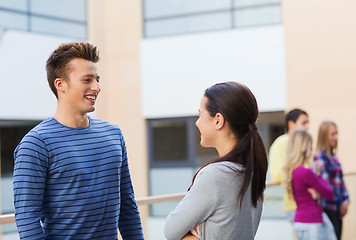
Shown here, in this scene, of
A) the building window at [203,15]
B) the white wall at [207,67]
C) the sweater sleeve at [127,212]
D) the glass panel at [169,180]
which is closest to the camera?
the sweater sleeve at [127,212]

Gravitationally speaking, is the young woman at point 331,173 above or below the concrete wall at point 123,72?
below

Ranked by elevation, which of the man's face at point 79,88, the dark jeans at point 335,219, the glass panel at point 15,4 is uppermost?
the glass panel at point 15,4

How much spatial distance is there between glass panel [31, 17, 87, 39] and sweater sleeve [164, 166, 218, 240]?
871 cm

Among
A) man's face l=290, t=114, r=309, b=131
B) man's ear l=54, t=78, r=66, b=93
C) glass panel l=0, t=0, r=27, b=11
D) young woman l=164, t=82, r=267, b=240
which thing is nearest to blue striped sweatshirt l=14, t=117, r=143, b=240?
man's ear l=54, t=78, r=66, b=93

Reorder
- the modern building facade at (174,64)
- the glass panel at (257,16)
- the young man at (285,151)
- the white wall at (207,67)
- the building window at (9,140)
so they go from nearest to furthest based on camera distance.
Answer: the young man at (285,151) → the modern building facade at (174,64) → the building window at (9,140) → the white wall at (207,67) → the glass panel at (257,16)

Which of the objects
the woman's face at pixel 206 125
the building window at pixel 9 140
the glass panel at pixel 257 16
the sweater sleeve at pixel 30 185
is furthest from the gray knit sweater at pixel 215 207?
the glass panel at pixel 257 16

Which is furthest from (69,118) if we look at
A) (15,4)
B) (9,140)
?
(9,140)

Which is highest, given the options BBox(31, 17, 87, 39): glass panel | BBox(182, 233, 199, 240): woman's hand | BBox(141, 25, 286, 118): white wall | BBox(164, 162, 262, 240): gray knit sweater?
BBox(31, 17, 87, 39): glass panel

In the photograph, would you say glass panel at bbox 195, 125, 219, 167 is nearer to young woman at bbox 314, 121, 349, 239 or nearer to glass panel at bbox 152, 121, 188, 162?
glass panel at bbox 152, 121, 188, 162

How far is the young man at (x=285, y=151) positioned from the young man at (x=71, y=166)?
2.57 m

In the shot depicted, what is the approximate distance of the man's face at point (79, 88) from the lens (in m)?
2.10

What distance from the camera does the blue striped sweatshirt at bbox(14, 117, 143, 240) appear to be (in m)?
1.93

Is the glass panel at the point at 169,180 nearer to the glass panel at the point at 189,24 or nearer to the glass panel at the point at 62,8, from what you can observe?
the glass panel at the point at 189,24

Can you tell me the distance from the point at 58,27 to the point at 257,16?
3650 millimetres
